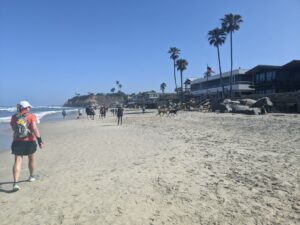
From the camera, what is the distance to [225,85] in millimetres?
64875

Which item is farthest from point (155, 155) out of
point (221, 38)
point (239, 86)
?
point (221, 38)

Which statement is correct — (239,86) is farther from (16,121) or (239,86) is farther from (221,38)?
(16,121)

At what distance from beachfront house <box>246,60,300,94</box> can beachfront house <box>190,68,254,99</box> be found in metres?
8.12

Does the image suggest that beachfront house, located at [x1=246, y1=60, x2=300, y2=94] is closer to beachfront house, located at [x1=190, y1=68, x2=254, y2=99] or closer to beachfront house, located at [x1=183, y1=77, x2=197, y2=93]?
beachfront house, located at [x1=190, y1=68, x2=254, y2=99]

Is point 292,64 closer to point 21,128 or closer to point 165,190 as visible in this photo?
point 165,190

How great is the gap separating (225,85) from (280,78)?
67.1ft

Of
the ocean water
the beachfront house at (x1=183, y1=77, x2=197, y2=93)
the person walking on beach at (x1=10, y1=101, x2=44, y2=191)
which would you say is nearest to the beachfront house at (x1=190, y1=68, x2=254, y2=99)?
the beachfront house at (x1=183, y1=77, x2=197, y2=93)

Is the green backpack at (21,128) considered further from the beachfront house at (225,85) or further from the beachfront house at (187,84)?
the beachfront house at (187,84)

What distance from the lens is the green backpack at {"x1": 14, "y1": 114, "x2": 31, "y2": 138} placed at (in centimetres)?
654

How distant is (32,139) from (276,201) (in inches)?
196

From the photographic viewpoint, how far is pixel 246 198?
5375 millimetres

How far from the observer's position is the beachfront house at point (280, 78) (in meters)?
43.2

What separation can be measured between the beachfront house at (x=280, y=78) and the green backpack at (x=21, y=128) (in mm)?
41863

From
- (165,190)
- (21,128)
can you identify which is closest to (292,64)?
(165,190)
